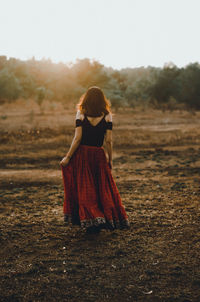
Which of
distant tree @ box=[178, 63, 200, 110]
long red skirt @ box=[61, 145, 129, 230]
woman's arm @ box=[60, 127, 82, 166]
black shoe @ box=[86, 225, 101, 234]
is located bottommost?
black shoe @ box=[86, 225, 101, 234]

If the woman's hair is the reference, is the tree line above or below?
above

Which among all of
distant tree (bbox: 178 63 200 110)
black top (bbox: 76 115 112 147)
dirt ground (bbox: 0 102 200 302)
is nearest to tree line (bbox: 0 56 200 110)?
distant tree (bbox: 178 63 200 110)

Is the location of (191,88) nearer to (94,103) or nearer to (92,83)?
(92,83)

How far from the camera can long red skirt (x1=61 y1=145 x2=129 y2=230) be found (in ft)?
13.6

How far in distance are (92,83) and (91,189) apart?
1553 inches

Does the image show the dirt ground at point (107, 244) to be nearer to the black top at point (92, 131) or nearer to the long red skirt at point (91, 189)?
the long red skirt at point (91, 189)

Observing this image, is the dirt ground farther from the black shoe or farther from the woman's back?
the woman's back

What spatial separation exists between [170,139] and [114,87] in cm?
2765

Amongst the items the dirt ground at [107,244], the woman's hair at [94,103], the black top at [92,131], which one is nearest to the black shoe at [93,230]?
the dirt ground at [107,244]

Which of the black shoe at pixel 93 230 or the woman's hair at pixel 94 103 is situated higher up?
the woman's hair at pixel 94 103

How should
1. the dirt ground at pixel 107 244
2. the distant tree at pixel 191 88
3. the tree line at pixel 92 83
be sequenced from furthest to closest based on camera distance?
the distant tree at pixel 191 88
the tree line at pixel 92 83
the dirt ground at pixel 107 244

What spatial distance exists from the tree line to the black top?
3064 centimetres

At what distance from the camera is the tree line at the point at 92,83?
39.0 m

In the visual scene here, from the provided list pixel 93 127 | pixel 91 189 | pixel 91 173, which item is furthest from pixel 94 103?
pixel 91 189
